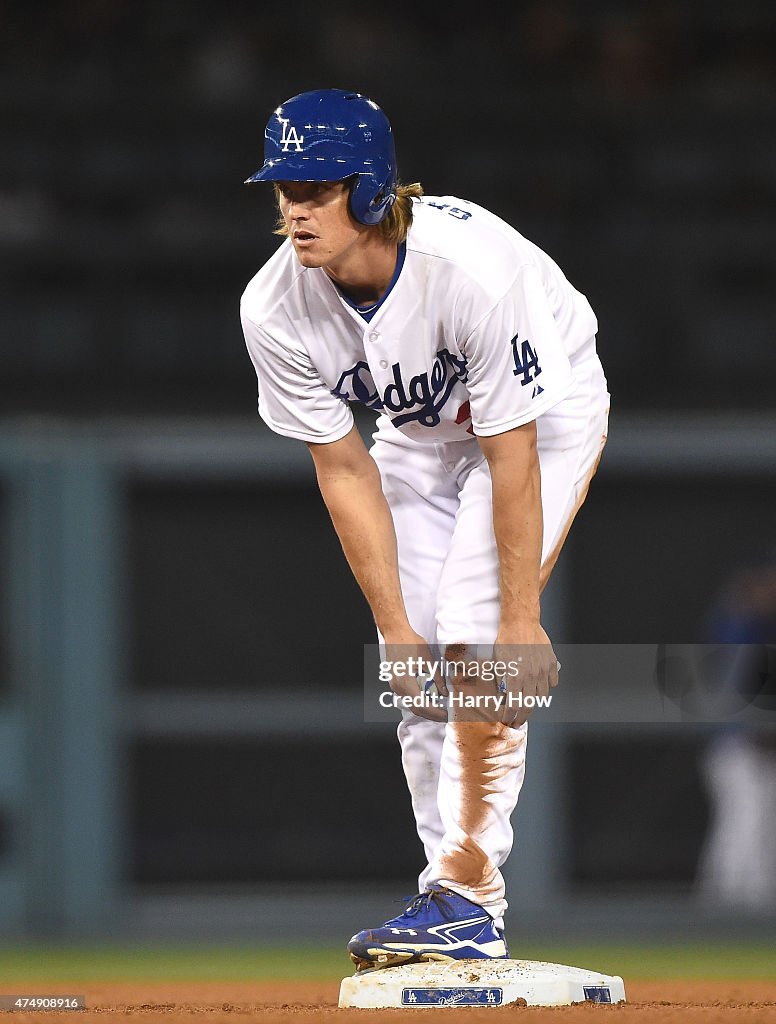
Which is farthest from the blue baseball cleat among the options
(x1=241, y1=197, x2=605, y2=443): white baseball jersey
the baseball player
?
(x1=241, y1=197, x2=605, y2=443): white baseball jersey

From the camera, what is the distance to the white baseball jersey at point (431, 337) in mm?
3578

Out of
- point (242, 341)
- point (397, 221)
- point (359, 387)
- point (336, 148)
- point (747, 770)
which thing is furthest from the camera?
point (242, 341)

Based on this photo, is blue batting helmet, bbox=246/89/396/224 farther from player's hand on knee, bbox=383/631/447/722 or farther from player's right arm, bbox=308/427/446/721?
player's hand on knee, bbox=383/631/447/722

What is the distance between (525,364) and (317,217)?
544mm

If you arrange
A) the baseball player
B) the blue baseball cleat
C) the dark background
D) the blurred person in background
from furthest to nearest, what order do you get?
the dark background → the blurred person in background → the blue baseball cleat → the baseball player

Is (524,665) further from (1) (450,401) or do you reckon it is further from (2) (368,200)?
(2) (368,200)

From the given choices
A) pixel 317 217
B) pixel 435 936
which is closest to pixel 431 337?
pixel 317 217

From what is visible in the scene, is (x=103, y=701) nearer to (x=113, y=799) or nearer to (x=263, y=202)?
(x=113, y=799)

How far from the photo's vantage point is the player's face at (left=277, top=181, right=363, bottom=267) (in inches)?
136

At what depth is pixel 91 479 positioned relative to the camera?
339 inches

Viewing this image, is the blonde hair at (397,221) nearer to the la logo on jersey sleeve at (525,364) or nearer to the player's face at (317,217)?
the player's face at (317,217)

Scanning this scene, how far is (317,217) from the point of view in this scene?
346 cm

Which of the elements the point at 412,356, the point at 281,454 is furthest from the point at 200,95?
the point at 412,356

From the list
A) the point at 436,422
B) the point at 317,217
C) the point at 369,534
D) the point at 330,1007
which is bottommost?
the point at 330,1007
